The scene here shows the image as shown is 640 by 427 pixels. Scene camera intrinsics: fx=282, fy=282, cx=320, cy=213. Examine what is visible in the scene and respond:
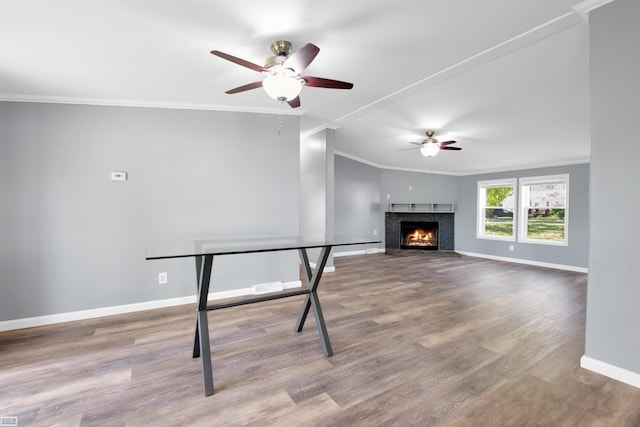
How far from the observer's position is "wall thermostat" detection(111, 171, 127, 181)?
3.12 meters

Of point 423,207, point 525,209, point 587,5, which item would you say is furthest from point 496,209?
point 587,5

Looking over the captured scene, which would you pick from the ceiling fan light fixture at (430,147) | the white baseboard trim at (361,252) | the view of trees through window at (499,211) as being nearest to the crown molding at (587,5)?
the ceiling fan light fixture at (430,147)

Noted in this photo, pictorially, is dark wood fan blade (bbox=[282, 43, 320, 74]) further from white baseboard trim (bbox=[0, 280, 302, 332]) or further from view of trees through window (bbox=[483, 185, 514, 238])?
view of trees through window (bbox=[483, 185, 514, 238])

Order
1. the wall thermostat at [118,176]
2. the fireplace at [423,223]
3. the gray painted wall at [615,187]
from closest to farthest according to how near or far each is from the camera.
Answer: the gray painted wall at [615,187]
the wall thermostat at [118,176]
the fireplace at [423,223]

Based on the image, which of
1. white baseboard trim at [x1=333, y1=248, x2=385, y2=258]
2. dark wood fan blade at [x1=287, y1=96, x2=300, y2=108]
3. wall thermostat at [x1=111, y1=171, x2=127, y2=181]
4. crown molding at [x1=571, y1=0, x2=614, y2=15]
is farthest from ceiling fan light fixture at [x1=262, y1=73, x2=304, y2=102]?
white baseboard trim at [x1=333, y1=248, x2=385, y2=258]

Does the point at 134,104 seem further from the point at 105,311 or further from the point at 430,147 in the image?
the point at 430,147

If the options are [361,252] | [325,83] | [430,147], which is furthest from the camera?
[361,252]

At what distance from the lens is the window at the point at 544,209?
5.85m

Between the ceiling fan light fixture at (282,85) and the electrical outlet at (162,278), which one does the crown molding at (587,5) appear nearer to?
the ceiling fan light fixture at (282,85)

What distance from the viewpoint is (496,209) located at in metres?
6.94

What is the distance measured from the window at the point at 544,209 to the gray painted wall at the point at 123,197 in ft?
18.3

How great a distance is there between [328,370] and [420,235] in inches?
250

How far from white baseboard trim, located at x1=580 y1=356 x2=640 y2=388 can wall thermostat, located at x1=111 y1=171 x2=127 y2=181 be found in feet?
14.7

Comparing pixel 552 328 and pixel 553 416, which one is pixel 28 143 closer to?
pixel 553 416
